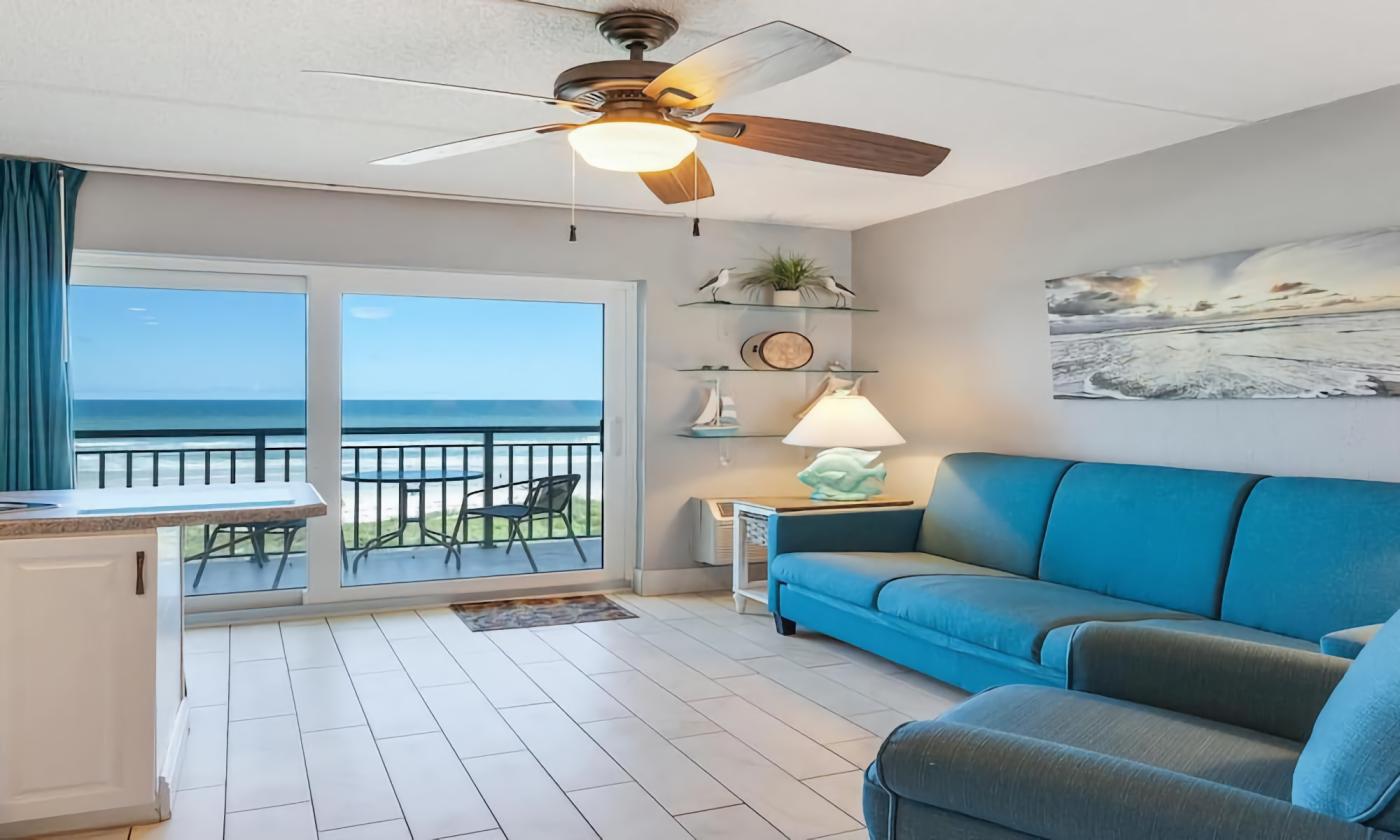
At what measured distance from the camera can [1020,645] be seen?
3.20 m

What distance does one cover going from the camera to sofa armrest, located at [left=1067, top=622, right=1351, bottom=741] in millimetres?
2049

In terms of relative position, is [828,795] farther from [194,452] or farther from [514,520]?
[194,452]

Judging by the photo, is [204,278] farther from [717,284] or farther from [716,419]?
[716,419]

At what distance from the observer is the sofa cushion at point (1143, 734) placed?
1.83 metres

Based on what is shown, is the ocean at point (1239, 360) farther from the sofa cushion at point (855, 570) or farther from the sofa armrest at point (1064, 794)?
the sofa armrest at point (1064, 794)

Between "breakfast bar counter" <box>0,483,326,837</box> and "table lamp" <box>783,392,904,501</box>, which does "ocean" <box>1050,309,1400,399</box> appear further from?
"breakfast bar counter" <box>0,483,326,837</box>

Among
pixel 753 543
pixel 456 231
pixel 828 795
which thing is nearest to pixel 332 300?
pixel 456 231

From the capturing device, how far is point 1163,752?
192 centimetres

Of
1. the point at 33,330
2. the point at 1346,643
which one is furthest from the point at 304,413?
the point at 1346,643

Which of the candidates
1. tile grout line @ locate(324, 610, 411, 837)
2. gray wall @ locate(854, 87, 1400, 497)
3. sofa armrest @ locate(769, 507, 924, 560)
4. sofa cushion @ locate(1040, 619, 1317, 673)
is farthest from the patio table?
sofa cushion @ locate(1040, 619, 1317, 673)

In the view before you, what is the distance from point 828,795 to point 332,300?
11.5 feet

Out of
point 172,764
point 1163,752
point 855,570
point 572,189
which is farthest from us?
point 572,189

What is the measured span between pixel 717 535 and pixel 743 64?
3.54 m

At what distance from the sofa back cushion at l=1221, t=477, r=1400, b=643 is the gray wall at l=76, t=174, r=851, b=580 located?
113 inches
